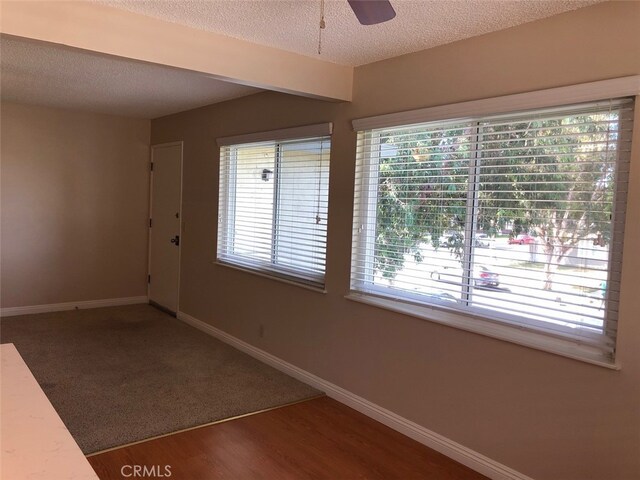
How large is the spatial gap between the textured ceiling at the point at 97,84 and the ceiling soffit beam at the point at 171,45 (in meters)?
0.16

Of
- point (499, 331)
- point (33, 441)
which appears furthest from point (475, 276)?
point (33, 441)

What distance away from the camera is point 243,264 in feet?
14.9

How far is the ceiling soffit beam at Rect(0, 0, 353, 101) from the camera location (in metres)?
2.30

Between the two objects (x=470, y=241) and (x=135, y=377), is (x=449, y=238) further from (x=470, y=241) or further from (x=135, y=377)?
(x=135, y=377)

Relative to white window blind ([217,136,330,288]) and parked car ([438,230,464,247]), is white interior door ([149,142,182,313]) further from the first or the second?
parked car ([438,230,464,247])

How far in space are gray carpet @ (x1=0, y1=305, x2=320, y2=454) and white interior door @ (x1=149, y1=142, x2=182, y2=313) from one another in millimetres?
602

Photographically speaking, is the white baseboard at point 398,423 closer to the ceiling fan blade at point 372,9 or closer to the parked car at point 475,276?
the parked car at point 475,276

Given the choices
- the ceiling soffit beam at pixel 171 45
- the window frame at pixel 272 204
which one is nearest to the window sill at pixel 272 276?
the window frame at pixel 272 204

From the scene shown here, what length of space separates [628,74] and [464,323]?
142 centimetres

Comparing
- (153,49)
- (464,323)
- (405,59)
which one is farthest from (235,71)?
(464,323)

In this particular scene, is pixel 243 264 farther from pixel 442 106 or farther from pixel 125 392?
pixel 442 106

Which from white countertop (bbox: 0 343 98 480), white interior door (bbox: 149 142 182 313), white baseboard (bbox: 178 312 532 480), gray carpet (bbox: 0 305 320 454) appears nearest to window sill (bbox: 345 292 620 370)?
white baseboard (bbox: 178 312 532 480)

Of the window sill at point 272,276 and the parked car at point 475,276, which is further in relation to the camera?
the window sill at point 272,276

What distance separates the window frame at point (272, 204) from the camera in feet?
12.3
